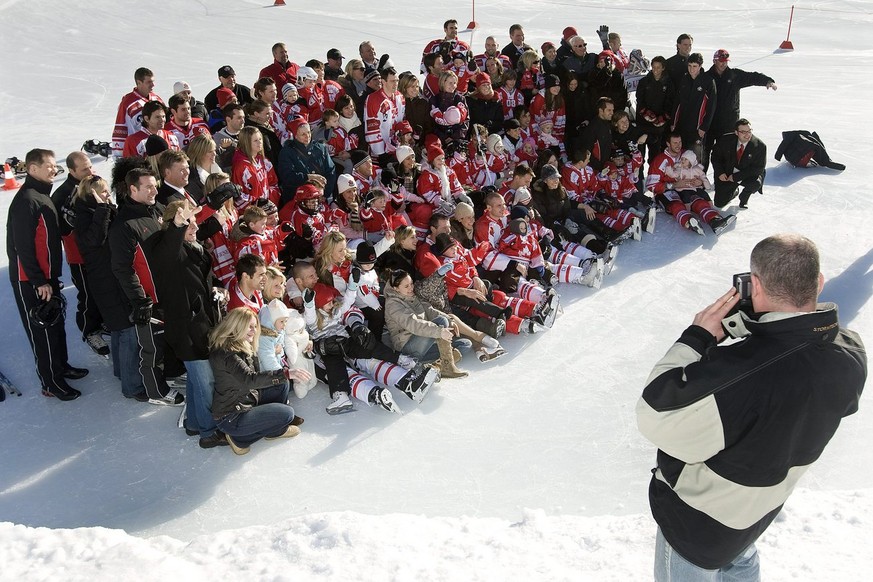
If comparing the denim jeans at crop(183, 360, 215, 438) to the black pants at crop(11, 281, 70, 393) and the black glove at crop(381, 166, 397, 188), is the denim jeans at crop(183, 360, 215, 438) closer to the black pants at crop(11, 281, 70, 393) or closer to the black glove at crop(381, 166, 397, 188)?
the black pants at crop(11, 281, 70, 393)

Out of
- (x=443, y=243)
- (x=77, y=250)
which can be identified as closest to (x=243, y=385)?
(x=77, y=250)

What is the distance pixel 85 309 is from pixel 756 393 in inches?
184

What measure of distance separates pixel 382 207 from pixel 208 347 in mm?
2193

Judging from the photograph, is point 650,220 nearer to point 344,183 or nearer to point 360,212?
point 360,212

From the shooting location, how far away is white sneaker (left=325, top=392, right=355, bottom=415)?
4762mm

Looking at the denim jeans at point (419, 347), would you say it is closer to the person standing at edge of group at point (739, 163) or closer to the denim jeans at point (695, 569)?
the denim jeans at point (695, 569)

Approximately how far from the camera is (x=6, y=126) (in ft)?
32.1

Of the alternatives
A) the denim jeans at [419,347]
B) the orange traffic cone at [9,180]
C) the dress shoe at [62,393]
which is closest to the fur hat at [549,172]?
the denim jeans at [419,347]

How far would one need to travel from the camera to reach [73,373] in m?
4.98

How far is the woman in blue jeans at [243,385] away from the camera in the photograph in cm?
421

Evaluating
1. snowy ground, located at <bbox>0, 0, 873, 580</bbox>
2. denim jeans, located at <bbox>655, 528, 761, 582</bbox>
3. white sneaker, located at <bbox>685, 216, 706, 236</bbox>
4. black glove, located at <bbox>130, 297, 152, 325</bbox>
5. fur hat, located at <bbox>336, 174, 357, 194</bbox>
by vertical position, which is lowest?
snowy ground, located at <bbox>0, 0, 873, 580</bbox>

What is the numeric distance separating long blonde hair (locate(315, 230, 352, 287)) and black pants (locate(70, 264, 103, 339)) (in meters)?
1.59

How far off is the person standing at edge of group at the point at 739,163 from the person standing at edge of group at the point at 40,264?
→ 20.8 ft

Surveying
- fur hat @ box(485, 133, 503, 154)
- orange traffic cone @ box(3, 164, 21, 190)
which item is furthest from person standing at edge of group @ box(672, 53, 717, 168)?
orange traffic cone @ box(3, 164, 21, 190)
